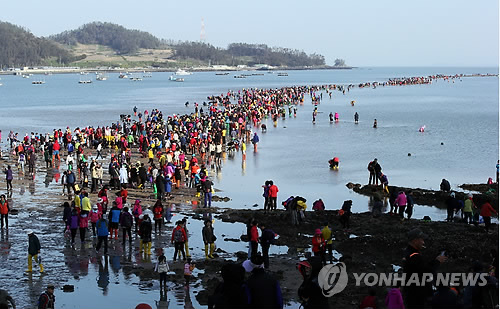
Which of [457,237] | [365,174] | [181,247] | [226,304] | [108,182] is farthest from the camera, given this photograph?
[365,174]

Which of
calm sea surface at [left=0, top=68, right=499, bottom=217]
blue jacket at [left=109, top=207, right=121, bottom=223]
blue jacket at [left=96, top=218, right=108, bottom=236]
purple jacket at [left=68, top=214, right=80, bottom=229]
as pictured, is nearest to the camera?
blue jacket at [left=96, top=218, right=108, bottom=236]

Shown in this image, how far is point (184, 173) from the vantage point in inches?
1164

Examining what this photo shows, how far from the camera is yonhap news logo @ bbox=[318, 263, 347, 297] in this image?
11.2 m

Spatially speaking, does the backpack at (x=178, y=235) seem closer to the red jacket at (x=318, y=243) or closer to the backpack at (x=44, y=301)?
the red jacket at (x=318, y=243)

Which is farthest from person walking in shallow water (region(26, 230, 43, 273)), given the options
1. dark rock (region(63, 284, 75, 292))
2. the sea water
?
dark rock (region(63, 284, 75, 292))

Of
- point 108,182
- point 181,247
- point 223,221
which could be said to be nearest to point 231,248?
point 181,247

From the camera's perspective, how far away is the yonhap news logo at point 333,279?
11210 millimetres

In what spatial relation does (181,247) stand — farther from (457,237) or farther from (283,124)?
(283,124)

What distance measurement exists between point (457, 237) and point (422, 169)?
17.8m

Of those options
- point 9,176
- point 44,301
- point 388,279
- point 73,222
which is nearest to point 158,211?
point 73,222

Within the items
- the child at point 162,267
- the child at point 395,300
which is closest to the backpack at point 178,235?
the child at point 162,267

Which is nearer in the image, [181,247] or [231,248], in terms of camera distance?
[181,247]

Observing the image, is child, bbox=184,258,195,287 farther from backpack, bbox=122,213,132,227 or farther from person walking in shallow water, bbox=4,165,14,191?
person walking in shallow water, bbox=4,165,14,191

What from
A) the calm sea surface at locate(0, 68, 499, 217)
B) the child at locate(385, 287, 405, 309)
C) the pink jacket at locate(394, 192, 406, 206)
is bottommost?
the calm sea surface at locate(0, 68, 499, 217)
